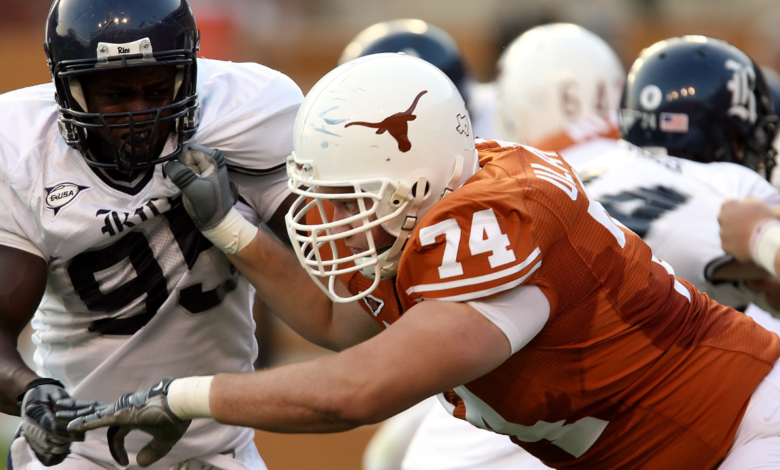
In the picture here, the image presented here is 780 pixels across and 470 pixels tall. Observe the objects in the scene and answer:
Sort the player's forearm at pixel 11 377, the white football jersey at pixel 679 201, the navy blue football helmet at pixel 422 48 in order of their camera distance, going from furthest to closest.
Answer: the navy blue football helmet at pixel 422 48 → the white football jersey at pixel 679 201 → the player's forearm at pixel 11 377

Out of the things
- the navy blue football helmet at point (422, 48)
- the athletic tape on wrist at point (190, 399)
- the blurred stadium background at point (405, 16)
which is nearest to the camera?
the athletic tape on wrist at point (190, 399)

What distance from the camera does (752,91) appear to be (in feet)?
12.4

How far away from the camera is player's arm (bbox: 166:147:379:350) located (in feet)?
8.16

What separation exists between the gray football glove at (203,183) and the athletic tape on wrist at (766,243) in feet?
5.23

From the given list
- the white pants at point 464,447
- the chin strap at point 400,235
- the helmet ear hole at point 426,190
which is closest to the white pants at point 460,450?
the white pants at point 464,447

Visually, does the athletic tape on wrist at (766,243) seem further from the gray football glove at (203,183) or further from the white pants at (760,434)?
the gray football glove at (203,183)

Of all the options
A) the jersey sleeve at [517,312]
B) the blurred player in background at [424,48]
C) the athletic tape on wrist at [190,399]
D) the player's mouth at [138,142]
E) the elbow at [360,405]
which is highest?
the player's mouth at [138,142]

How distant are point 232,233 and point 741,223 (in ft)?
Answer: 5.13

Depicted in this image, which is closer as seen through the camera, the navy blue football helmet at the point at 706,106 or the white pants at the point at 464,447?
the white pants at the point at 464,447

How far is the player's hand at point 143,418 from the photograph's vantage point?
79.4 inches

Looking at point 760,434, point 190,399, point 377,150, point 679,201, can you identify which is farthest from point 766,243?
point 190,399

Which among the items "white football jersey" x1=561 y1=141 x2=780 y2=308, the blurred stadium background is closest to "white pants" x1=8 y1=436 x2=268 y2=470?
"white football jersey" x1=561 y1=141 x2=780 y2=308

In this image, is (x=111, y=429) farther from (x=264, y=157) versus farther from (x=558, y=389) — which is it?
(x=558, y=389)

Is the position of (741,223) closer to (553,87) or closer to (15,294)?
(15,294)
